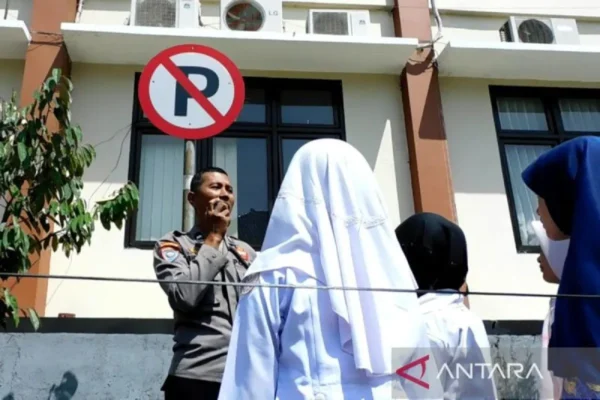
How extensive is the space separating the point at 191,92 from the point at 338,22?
121 inches

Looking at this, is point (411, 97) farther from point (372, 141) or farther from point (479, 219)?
point (479, 219)

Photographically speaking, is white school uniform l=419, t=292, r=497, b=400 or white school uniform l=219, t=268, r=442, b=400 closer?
white school uniform l=219, t=268, r=442, b=400

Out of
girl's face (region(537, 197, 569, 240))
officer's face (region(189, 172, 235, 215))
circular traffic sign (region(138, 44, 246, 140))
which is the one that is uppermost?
circular traffic sign (region(138, 44, 246, 140))

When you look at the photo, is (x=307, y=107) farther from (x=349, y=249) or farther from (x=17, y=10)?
(x=349, y=249)

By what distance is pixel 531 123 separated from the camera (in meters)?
6.07

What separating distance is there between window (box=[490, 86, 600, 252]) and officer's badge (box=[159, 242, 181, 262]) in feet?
13.9

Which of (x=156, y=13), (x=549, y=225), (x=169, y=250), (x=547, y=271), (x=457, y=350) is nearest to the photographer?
(x=549, y=225)

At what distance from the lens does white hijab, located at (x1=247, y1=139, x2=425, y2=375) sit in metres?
1.55

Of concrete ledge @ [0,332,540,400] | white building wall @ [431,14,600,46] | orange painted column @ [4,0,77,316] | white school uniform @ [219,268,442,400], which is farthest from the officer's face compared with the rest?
white building wall @ [431,14,600,46]

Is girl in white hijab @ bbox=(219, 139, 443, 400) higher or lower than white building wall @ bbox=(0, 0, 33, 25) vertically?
lower

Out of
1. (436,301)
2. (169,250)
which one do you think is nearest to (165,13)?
(169,250)

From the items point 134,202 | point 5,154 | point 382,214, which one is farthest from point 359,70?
point 382,214

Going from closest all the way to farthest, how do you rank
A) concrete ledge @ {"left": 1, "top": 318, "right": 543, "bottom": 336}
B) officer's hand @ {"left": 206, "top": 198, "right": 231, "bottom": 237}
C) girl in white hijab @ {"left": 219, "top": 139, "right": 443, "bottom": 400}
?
1. girl in white hijab @ {"left": 219, "top": 139, "right": 443, "bottom": 400}
2. officer's hand @ {"left": 206, "top": 198, "right": 231, "bottom": 237}
3. concrete ledge @ {"left": 1, "top": 318, "right": 543, "bottom": 336}

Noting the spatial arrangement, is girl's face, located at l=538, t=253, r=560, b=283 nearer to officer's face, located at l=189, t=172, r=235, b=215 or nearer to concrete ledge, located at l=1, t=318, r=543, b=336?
officer's face, located at l=189, t=172, r=235, b=215
